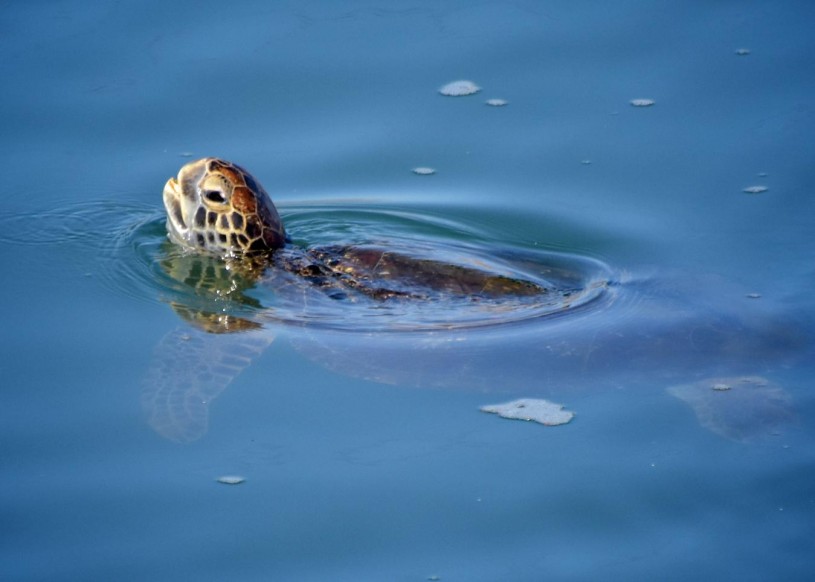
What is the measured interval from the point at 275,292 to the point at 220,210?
29.3 inches

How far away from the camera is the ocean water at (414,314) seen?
4.54 meters

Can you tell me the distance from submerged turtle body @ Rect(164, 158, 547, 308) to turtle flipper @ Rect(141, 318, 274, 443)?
745 millimetres

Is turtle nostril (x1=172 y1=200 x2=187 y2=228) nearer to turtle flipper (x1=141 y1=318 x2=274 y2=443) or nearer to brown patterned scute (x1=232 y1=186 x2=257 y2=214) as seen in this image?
brown patterned scute (x1=232 y1=186 x2=257 y2=214)

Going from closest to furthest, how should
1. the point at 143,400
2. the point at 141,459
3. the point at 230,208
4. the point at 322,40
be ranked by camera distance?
the point at 141,459, the point at 143,400, the point at 230,208, the point at 322,40

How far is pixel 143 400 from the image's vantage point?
17.6 ft

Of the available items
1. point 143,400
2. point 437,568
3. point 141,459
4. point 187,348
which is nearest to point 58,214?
point 187,348

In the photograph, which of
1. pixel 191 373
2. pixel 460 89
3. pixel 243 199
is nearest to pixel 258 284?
pixel 243 199

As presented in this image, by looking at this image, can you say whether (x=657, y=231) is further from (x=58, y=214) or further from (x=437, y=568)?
(x=58, y=214)

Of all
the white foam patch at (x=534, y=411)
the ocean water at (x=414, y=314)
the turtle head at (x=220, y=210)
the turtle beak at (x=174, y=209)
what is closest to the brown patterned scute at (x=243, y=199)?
the turtle head at (x=220, y=210)

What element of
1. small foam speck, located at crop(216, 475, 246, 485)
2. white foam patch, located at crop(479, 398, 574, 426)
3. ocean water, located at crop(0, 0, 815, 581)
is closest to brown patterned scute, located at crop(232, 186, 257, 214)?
ocean water, located at crop(0, 0, 815, 581)

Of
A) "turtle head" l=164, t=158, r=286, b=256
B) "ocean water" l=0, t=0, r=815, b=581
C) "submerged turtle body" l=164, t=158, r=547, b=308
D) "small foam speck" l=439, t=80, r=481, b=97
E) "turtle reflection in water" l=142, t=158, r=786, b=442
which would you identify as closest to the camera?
"ocean water" l=0, t=0, r=815, b=581

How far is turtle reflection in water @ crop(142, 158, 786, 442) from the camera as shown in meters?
5.70

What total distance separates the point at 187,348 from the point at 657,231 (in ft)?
10.7

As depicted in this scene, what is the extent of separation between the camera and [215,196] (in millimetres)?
6867
